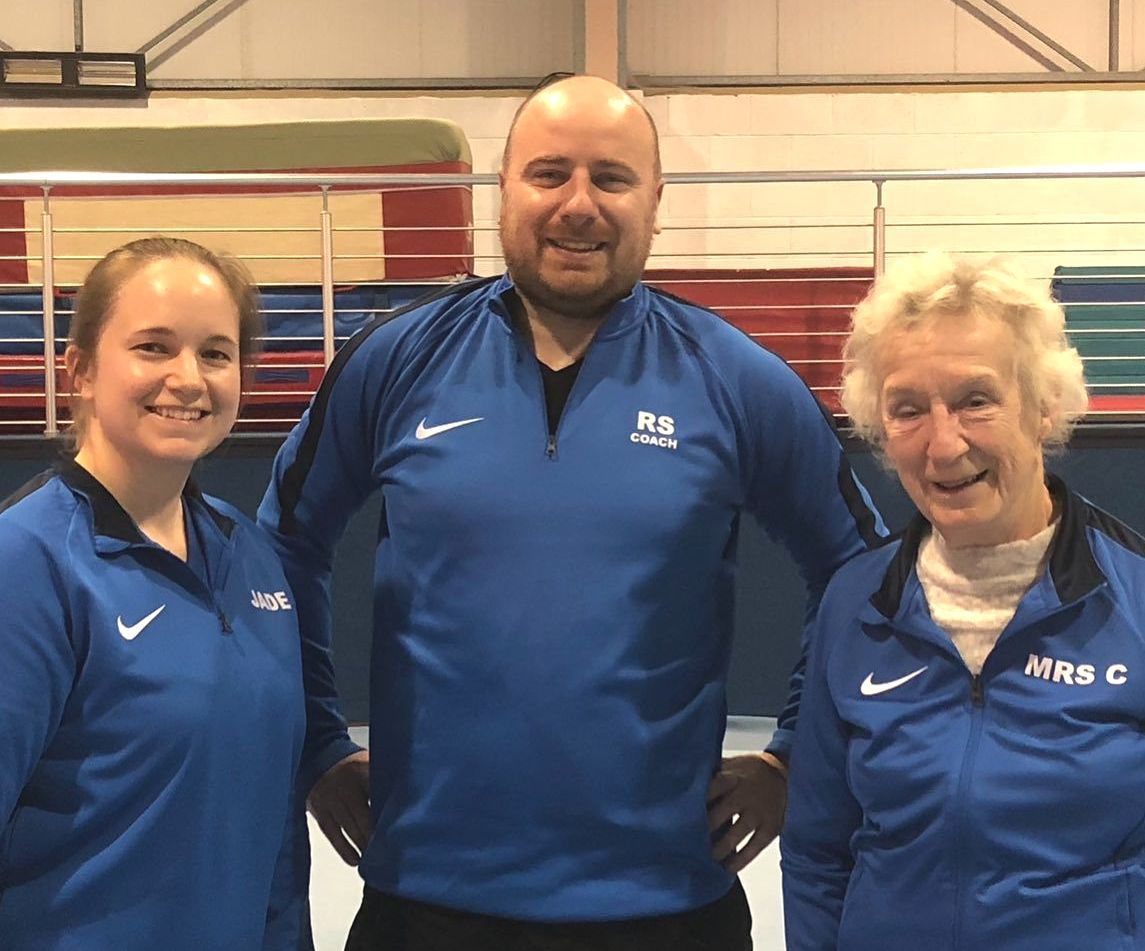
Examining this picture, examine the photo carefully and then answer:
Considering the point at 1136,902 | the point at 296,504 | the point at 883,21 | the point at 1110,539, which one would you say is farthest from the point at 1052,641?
the point at 883,21

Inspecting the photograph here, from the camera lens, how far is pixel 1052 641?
1175 mm

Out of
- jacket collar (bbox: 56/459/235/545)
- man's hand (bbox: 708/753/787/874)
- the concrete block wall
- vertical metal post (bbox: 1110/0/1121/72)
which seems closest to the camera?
jacket collar (bbox: 56/459/235/545)

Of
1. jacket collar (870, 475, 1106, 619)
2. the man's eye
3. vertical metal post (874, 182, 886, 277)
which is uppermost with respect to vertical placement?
vertical metal post (874, 182, 886, 277)

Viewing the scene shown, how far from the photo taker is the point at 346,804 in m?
1.63

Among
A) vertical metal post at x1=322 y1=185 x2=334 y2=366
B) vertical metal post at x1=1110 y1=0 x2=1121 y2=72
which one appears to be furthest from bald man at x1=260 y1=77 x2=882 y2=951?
vertical metal post at x1=1110 y1=0 x2=1121 y2=72

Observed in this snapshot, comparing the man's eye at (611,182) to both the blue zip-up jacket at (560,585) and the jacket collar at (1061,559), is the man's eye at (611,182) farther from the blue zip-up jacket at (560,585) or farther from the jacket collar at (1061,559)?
the jacket collar at (1061,559)

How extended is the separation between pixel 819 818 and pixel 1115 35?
7557 mm

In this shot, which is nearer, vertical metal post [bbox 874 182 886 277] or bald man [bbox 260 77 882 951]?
bald man [bbox 260 77 882 951]

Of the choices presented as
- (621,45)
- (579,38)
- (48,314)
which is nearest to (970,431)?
(48,314)

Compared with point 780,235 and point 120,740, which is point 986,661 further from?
point 780,235

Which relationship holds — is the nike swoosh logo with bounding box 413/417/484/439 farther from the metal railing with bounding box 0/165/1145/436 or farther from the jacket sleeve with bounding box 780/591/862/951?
the metal railing with bounding box 0/165/1145/436

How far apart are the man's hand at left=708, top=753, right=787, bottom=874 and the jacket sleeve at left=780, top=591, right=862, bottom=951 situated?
6.9 inches

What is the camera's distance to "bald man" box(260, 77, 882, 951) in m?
1.44

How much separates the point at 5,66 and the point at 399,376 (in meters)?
6.99
